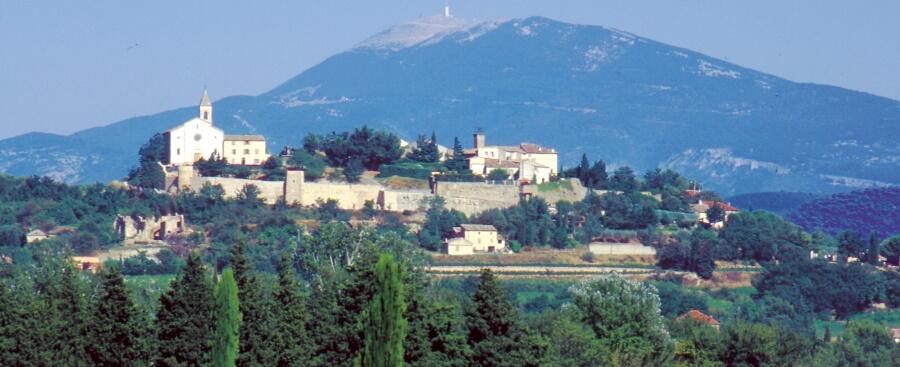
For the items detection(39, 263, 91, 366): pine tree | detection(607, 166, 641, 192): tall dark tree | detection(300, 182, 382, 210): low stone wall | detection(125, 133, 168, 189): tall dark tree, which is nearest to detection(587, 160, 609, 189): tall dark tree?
detection(607, 166, 641, 192): tall dark tree

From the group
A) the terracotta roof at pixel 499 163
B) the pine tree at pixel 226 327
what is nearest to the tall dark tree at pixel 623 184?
the terracotta roof at pixel 499 163

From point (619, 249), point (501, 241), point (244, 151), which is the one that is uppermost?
point (244, 151)

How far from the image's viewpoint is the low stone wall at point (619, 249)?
76562mm

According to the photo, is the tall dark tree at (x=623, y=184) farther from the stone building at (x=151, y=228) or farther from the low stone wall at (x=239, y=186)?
the stone building at (x=151, y=228)

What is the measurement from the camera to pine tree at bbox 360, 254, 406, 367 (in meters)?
30.9

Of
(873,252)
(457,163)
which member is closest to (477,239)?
(457,163)

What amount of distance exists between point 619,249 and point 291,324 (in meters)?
42.4

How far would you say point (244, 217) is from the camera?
7394 cm

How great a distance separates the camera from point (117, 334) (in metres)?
34.5

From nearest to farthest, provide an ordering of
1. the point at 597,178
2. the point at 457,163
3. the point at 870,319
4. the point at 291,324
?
the point at 291,324 → the point at 870,319 → the point at 457,163 → the point at 597,178

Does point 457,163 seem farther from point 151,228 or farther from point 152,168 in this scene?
point 151,228

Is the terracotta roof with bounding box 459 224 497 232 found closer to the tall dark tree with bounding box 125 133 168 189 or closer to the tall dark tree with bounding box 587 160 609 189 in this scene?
the tall dark tree with bounding box 587 160 609 189

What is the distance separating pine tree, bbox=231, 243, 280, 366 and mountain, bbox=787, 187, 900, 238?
100524 mm

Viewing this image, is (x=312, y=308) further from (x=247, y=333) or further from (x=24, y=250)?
(x=24, y=250)
